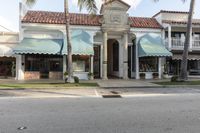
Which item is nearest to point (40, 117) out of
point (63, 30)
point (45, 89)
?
point (45, 89)

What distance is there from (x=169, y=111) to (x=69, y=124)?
161 inches

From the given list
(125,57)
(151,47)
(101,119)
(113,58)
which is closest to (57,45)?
(125,57)

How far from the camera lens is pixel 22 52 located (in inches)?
979

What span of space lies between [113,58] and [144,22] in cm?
610

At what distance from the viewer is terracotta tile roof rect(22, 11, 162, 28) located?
27.4 meters

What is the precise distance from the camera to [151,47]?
28.2 m

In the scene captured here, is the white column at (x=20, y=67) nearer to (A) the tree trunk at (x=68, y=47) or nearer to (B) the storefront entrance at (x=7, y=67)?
(B) the storefront entrance at (x=7, y=67)

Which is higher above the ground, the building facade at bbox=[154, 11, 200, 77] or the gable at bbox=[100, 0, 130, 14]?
the gable at bbox=[100, 0, 130, 14]

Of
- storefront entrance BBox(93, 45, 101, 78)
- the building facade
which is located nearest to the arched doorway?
storefront entrance BBox(93, 45, 101, 78)

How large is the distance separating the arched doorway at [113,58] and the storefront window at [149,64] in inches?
124

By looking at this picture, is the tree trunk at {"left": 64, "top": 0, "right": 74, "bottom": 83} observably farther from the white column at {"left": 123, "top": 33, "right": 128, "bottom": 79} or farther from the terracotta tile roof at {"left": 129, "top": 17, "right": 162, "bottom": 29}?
the terracotta tile roof at {"left": 129, "top": 17, "right": 162, "bottom": 29}

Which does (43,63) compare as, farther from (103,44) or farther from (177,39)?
(177,39)

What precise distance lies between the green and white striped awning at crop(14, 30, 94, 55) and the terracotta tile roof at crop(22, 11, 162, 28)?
1.44 m

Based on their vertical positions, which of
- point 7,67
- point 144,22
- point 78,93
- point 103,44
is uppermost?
point 144,22
